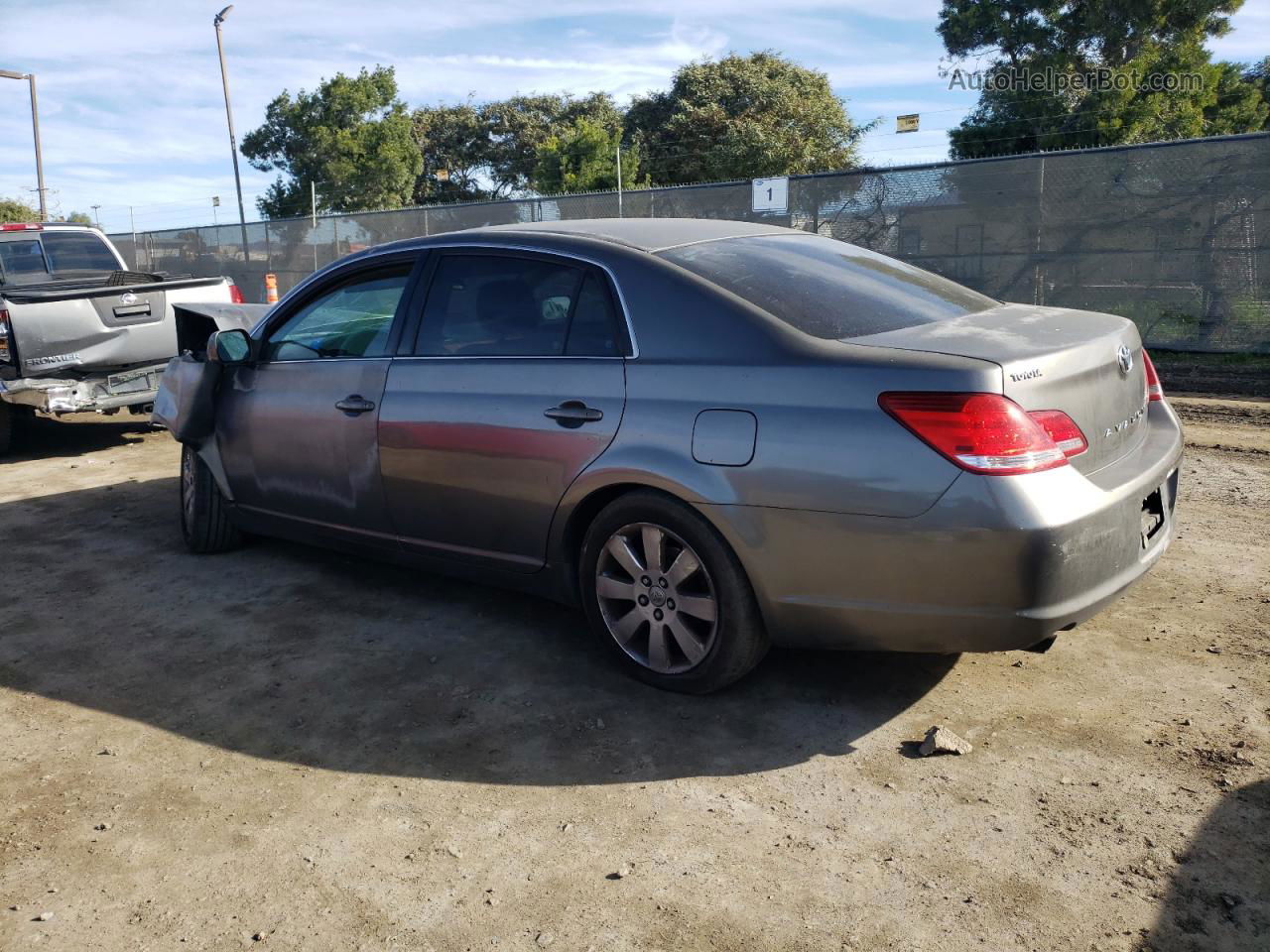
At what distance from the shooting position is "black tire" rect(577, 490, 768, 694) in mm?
3402

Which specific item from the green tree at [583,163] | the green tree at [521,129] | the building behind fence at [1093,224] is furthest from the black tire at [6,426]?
the green tree at [521,129]

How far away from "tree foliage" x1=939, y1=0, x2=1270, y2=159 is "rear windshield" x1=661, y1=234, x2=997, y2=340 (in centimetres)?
2168

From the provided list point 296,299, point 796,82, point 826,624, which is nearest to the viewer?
point 826,624

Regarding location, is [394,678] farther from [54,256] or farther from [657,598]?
[54,256]

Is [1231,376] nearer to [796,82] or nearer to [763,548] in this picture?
[763,548]

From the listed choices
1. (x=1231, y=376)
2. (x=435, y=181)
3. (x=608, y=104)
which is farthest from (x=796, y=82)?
(x=1231, y=376)

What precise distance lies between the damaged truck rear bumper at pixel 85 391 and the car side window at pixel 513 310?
467 cm

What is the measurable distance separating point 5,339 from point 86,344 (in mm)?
552

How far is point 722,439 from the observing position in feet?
10.9

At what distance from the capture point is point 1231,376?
10.2 metres

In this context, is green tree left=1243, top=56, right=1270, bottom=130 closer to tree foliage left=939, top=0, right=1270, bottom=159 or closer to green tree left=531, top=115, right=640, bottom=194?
tree foliage left=939, top=0, right=1270, bottom=159

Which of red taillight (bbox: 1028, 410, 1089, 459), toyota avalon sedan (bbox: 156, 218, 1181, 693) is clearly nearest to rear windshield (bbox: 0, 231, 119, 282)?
toyota avalon sedan (bbox: 156, 218, 1181, 693)

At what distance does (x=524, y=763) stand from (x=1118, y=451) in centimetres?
214
